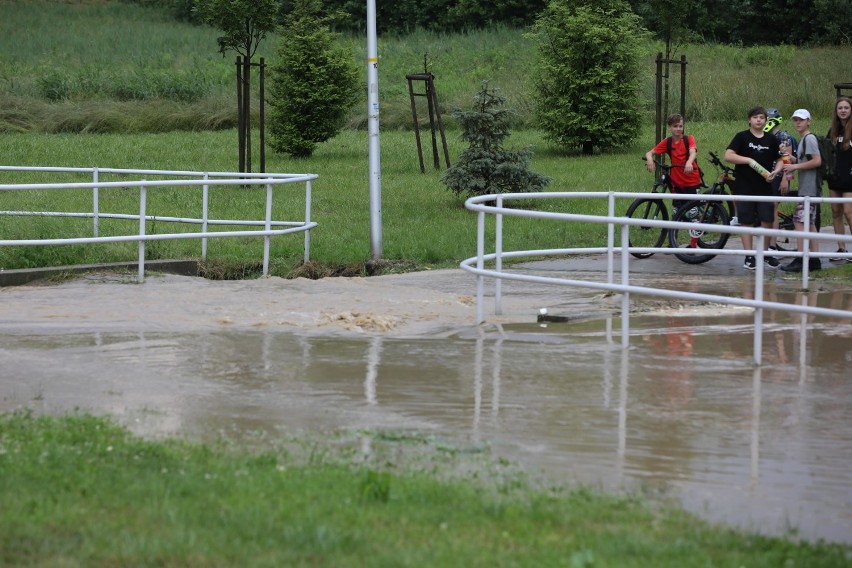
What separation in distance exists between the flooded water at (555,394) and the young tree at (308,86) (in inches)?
741

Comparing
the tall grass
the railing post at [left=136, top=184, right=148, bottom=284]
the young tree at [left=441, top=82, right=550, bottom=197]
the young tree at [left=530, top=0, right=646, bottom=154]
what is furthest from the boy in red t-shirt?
the young tree at [left=530, top=0, right=646, bottom=154]

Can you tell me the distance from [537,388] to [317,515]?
299 centimetres

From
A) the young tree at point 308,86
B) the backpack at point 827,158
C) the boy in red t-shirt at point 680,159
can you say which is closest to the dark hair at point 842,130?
the backpack at point 827,158

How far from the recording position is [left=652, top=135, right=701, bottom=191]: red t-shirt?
15336 mm

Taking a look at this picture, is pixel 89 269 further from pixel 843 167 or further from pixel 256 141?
pixel 256 141

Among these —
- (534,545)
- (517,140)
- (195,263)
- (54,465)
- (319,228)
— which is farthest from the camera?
(517,140)

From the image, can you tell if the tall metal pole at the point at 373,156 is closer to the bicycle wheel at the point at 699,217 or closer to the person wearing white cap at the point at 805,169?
the bicycle wheel at the point at 699,217

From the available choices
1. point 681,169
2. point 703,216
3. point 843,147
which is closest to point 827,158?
point 843,147

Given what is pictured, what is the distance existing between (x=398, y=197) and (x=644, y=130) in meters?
13.5

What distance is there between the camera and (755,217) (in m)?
14.1

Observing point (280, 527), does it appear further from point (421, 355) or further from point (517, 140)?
point (517, 140)

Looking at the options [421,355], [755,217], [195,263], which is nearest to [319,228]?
[195,263]

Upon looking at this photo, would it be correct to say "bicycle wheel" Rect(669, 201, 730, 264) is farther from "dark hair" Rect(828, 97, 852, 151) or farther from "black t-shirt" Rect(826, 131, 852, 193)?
"dark hair" Rect(828, 97, 852, 151)

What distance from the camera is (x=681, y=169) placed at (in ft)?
50.4
